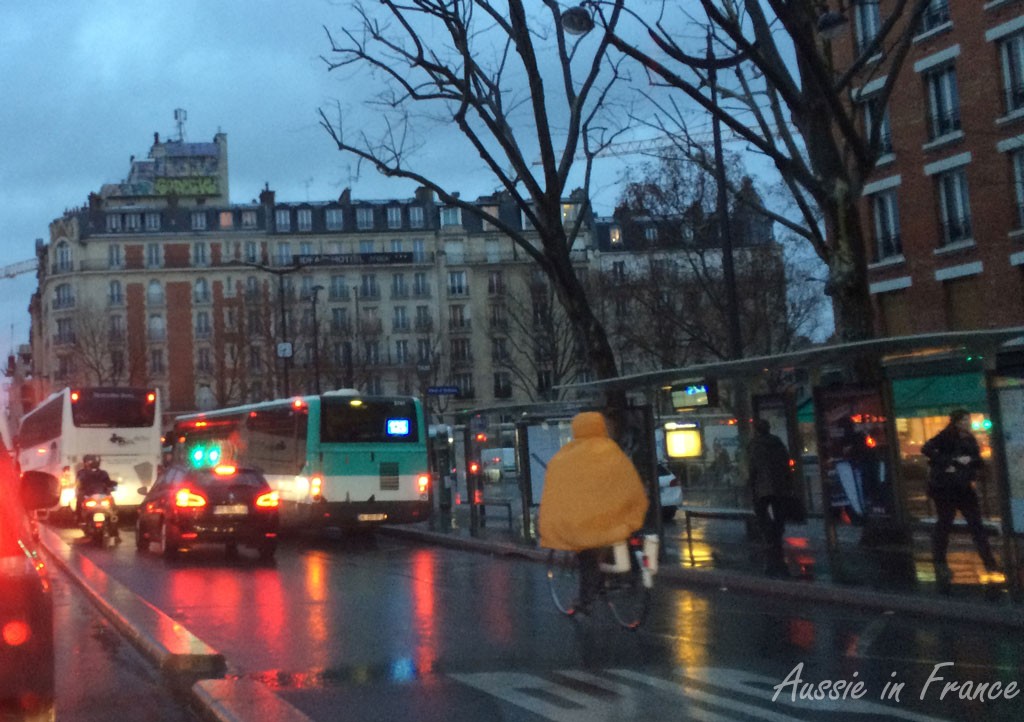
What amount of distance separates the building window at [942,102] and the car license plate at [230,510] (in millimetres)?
21800

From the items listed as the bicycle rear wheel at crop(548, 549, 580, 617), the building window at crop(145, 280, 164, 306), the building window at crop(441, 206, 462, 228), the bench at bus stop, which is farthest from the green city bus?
the building window at crop(441, 206, 462, 228)

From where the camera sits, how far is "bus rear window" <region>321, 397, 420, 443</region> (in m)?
26.9

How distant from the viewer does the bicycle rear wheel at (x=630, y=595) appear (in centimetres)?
1123

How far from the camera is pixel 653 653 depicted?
10.3 m

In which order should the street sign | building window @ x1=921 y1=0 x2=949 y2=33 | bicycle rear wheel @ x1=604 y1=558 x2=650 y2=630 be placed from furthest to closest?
building window @ x1=921 y1=0 x2=949 y2=33
the street sign
bicycle rear wheel @ x1=604 y1=558 x2=650 y2=630

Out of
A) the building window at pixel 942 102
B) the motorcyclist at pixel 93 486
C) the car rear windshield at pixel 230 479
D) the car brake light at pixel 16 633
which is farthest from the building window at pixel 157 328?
the car brake light at pixel 16 633

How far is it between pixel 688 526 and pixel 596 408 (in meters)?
2.47

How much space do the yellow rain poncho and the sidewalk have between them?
11.4ft

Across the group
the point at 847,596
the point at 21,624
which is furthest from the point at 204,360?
the point at 21,624

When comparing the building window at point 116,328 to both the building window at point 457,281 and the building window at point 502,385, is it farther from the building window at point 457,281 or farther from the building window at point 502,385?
the building window at point 502,385

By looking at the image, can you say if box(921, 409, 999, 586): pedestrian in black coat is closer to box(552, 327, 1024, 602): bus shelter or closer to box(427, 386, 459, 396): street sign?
box(552, 327, 1024, 602): bus shelter

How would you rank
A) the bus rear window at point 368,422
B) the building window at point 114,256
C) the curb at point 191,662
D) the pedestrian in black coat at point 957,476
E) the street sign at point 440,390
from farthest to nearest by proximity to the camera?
the building window at point 114,256 < the street sign at point 440,390 < the bus rear window at point 368,422 < the pedestrian in black coat at point 957,476 < the curb at point 191,662

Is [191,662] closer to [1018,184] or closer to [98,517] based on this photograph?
[98,517]

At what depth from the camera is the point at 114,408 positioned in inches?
1388
